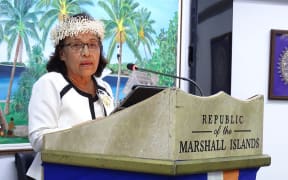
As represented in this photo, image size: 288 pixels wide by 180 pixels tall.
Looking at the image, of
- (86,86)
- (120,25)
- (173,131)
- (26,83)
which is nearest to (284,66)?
(120,25)

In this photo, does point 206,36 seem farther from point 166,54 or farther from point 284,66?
Answer: point 284,66

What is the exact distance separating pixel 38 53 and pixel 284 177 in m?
2.09

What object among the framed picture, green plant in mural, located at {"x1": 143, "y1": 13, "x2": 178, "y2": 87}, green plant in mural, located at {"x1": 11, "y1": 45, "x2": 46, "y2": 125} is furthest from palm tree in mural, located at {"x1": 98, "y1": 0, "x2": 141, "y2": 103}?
the framed picture

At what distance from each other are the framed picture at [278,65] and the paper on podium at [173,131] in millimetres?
2337

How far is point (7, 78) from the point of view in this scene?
93.6 inches

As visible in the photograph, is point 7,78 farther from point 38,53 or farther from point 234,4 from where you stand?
point 234,4

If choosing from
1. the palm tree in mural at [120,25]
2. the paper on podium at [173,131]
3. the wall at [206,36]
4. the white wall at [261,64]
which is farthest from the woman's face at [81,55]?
the white wall at [261,64]

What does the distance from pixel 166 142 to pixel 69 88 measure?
2.09ft

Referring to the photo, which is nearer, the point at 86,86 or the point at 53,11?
the point at 86,86

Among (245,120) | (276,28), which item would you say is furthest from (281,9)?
(245,120)

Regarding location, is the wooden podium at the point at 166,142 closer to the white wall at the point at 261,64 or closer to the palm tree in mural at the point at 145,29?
the palm tree in mural at the point at 145,29

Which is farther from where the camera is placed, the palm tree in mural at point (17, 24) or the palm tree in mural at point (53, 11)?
the palm tree in mural at point (53, 11)

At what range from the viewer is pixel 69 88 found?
1.52 meters

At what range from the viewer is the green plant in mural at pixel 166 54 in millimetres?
2990
